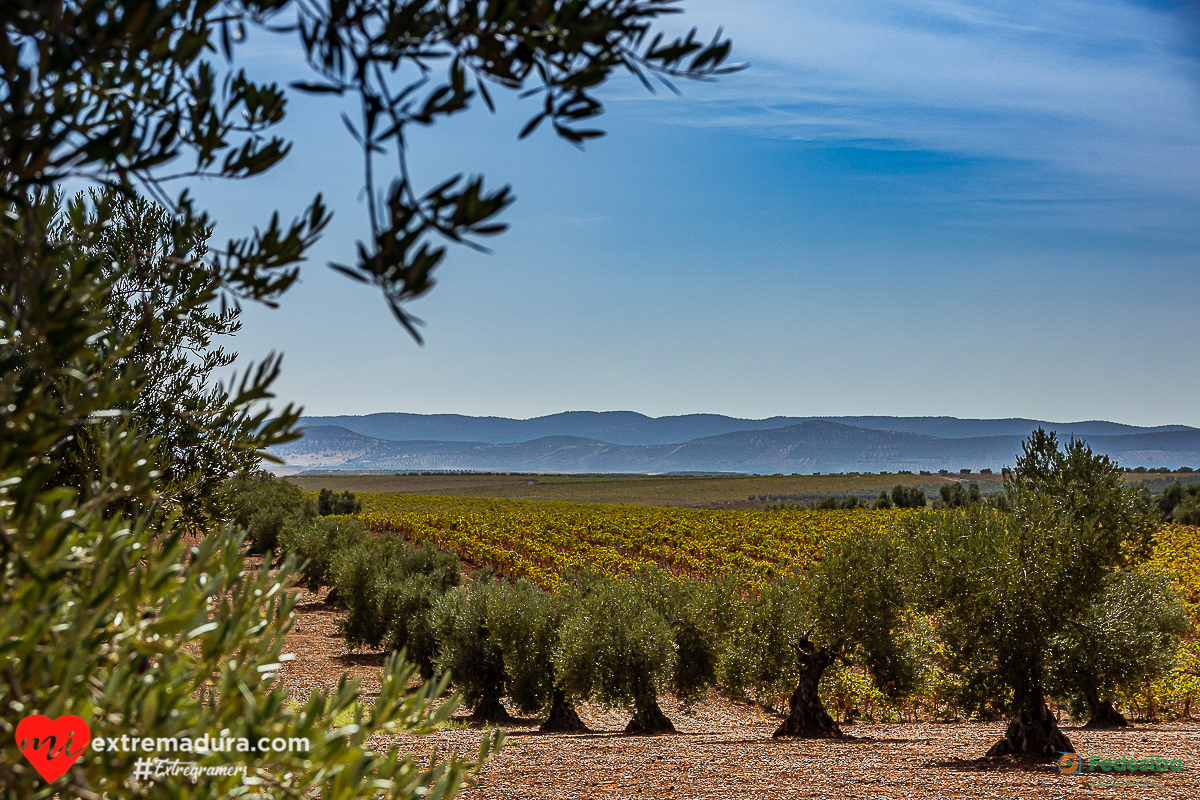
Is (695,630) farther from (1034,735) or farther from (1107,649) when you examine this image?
(1107,649)

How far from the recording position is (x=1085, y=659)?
42.7 ft

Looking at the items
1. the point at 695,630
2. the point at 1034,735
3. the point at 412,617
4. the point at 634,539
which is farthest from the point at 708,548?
the point at 1034,735

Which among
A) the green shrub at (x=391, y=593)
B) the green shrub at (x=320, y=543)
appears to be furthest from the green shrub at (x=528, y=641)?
the green shrub at (x=320, y=543)

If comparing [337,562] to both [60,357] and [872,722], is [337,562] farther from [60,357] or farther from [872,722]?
[60,357]

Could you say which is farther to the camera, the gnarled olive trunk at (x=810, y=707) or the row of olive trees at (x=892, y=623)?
the gnarled olive trunk at (x=810, y=707)

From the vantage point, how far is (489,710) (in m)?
21.0

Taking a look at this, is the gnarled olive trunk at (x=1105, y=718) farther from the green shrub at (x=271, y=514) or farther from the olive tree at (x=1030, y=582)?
the green shrub at (x=271, y=514)

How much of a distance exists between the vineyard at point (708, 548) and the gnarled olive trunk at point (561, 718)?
5.50 metres

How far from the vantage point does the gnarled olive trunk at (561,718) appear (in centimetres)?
1859

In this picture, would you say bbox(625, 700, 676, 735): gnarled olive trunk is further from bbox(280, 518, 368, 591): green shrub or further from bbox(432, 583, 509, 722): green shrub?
bbox(280, 518, 368, 591): green shrub

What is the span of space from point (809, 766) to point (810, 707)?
4385 mm

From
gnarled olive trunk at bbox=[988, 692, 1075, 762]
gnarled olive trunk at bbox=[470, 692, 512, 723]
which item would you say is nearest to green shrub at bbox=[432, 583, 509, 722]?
gnarled olive trunk at bbox=[470, 692, 512, 723]

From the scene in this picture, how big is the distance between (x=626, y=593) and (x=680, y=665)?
2.60 metres

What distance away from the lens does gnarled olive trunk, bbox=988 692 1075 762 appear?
13016 mm
